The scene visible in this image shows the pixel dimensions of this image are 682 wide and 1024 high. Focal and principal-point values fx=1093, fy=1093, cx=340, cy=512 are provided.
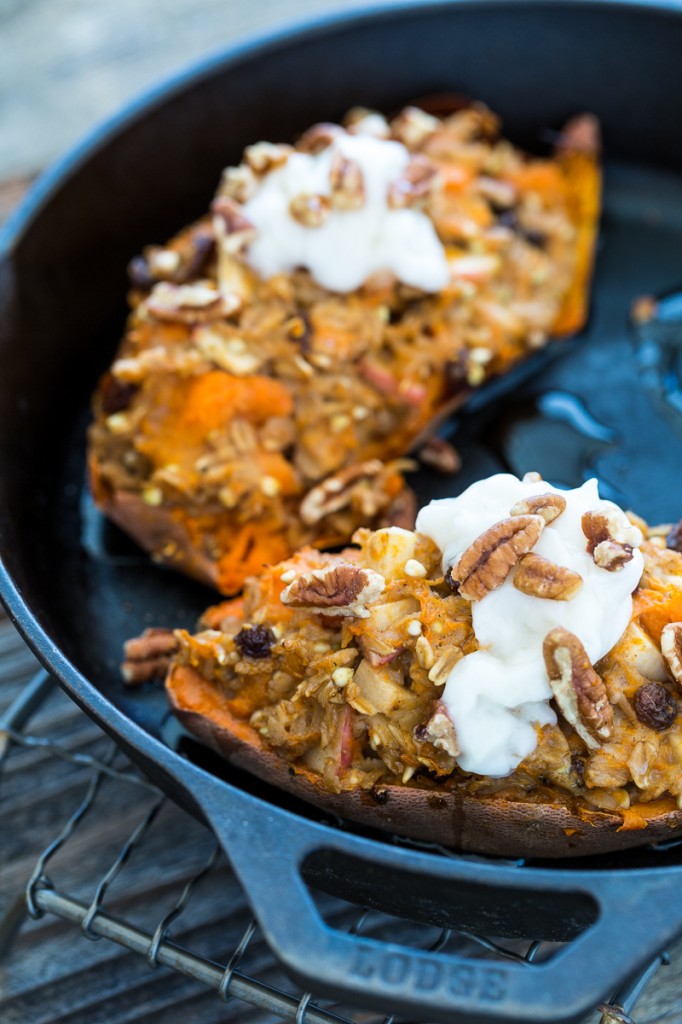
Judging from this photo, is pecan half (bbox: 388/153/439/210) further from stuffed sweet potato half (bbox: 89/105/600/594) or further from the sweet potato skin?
the sweet potato skin

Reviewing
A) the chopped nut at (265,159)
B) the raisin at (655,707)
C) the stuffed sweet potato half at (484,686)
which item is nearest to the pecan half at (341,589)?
the stuffed sweet potato half at (484,686)

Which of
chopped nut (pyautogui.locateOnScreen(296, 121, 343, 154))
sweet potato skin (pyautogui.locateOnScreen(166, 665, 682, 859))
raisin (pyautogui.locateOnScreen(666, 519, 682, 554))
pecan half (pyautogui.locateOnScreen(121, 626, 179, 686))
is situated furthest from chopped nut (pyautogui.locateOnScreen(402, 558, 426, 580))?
chopped nut (pyautogui.locateOnScreen(296, 121, 343, 154))

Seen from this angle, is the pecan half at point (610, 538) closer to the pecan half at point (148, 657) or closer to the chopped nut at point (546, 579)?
the chopped nut at point (546, 579)

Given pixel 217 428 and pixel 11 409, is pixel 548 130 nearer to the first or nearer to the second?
pixel 217 428

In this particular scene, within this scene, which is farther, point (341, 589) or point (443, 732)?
point (341, 589)

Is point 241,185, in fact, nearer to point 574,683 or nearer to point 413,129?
point 413,129

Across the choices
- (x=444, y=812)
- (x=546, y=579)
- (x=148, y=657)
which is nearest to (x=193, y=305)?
(x=148, y=657)
